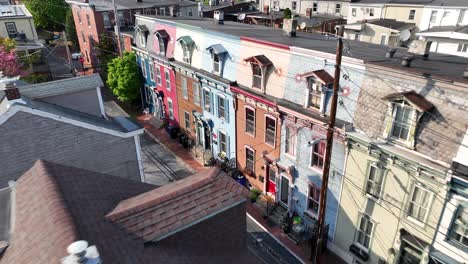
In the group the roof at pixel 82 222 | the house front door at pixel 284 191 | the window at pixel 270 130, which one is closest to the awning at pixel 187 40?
the window at pixel 270 130

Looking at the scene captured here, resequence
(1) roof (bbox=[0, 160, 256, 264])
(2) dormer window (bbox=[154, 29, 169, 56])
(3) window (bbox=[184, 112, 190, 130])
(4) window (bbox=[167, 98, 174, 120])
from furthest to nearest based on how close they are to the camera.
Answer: (4) window (bbox=[167, 98, 174, 120])
(3) window (bbox=[184, 112, 190, 130])
(2) dormer window (bbox=[154, 29, 169, 56])
(1) roof (bbox=[0, 160, 256, 264])

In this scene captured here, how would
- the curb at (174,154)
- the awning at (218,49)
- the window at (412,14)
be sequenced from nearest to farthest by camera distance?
1. the awning at (218,49)
2. the curb at (174,154)
3. the window at (412,14)

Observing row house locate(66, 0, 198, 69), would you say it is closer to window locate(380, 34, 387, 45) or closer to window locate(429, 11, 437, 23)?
window locate(380, 34, 387, 45)

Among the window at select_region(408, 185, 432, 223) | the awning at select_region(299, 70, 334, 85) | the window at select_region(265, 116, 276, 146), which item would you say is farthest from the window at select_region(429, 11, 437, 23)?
the window at select_region(408, 185, 432, 223)

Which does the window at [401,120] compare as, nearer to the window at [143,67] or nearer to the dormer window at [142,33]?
the dormer window at [142,33]

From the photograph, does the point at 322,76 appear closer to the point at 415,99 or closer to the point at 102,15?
the point at 415,99

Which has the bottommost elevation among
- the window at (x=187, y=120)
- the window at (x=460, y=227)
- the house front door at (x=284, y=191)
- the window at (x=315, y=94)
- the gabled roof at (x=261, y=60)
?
the house front door at (x=284, y=191)
